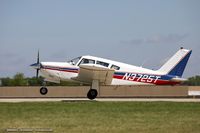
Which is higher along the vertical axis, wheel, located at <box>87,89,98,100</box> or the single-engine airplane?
the single-engine airplane

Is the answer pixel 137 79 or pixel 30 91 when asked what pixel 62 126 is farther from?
pixel 30 91

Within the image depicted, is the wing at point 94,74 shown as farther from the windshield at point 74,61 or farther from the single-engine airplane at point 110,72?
the windshield at point 74,61

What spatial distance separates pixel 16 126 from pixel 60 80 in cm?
1655

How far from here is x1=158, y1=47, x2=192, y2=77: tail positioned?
30462 mm

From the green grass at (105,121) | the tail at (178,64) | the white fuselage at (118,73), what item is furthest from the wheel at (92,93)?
the green grass at (105,121)

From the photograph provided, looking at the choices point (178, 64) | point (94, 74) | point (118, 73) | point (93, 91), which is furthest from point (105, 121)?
point (178, 64)

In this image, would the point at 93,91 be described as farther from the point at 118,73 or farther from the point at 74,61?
the point at 74,61

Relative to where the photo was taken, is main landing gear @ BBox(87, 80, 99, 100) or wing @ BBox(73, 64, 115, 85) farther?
main landing gear @ BBox(87, 80, 99, 100)

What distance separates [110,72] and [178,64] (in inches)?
197

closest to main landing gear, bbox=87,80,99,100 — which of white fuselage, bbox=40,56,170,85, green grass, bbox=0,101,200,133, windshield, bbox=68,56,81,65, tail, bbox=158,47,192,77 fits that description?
white fuselage, bbox=40,56,170,85

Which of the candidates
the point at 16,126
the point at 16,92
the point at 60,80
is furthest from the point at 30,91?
the point at 16,126

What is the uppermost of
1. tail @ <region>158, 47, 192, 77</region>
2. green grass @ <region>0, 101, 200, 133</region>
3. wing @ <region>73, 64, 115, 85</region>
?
tail @ <region>158, 47, 192, 77</region>

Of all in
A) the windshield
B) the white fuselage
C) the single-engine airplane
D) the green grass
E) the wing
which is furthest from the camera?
the white fuselage

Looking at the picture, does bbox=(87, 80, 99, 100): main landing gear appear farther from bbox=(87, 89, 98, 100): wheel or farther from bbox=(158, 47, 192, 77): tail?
bbox=(158, 47, 192, 77): tail
